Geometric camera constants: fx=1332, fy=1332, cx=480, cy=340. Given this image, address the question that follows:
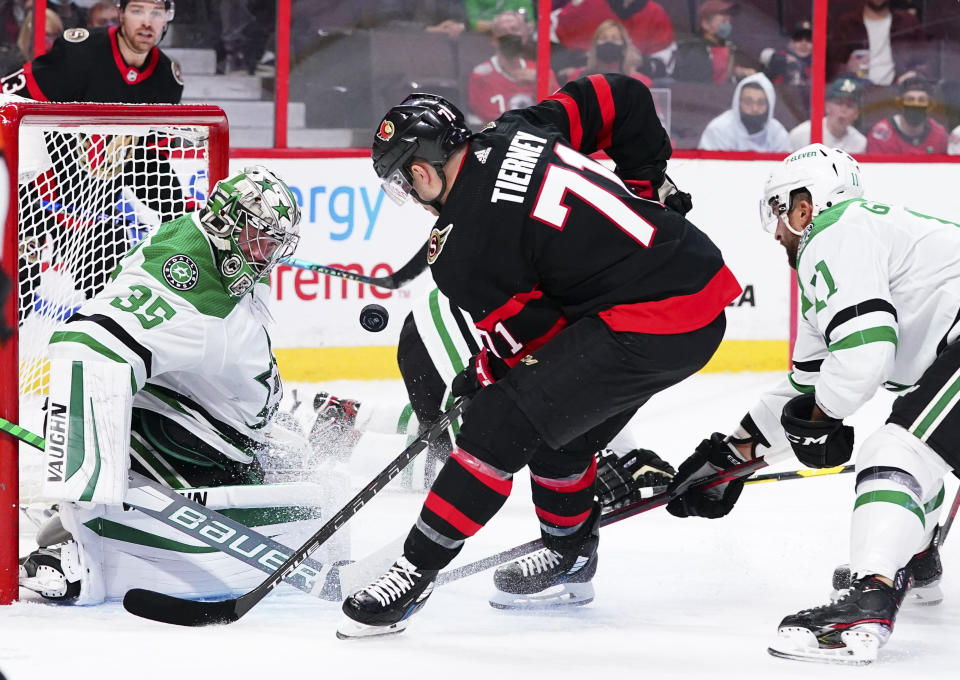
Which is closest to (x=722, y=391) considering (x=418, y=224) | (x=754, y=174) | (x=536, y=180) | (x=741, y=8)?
(x=754, y=174)

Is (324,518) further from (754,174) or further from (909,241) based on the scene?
(754,174)

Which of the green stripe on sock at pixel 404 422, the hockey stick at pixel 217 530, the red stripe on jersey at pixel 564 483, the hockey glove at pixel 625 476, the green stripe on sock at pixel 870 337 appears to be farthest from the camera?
the green stripe on sock at pixel 404 422

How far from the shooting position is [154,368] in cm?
241

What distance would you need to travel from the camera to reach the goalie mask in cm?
249

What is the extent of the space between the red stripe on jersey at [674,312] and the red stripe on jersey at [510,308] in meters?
Result: 0.12

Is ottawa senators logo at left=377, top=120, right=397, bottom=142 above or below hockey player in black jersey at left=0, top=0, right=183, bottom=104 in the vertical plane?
above

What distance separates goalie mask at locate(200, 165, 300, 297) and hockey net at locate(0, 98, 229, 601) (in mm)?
363

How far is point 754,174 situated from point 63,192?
9.90 ft

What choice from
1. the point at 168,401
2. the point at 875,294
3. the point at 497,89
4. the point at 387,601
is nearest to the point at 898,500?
the point at 875,294

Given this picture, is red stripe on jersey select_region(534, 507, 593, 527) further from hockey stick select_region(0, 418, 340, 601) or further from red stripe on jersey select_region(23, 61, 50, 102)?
red stripe on jersey select_region(23, 61, 50, 102)

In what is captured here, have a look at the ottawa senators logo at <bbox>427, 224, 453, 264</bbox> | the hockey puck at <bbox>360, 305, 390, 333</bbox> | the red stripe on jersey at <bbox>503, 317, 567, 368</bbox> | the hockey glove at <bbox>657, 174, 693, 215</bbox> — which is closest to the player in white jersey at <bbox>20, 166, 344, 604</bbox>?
the ottawa senators logo at <bbox>427, 224, 453, 264</bbox>

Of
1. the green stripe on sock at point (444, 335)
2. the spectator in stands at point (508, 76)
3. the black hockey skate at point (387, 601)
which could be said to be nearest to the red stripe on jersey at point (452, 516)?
the black hockey skate at point (387, 601)

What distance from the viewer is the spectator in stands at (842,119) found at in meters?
5.51

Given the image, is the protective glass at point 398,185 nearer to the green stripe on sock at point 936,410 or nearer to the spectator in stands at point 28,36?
the green stripe on sock at point 936,410
